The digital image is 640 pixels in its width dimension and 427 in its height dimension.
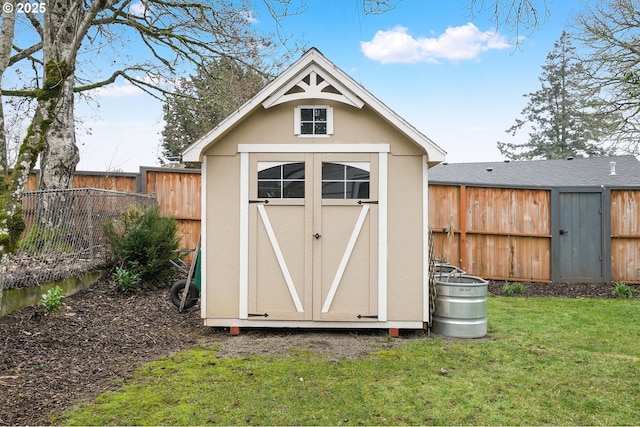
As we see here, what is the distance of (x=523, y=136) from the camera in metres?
26.9

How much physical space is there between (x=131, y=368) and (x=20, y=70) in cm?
856

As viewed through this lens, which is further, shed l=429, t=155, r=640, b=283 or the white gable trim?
shed l=429, t=155, r=640, b=283

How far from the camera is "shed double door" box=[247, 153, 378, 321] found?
18.7ft

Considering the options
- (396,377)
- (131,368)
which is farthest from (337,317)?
(131,368)

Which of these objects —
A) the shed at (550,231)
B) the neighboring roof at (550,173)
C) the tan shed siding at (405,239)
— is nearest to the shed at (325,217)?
the tan shed siding at (405,239)

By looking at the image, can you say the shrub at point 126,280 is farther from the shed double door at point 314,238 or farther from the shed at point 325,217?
the shed double door at point 314,238

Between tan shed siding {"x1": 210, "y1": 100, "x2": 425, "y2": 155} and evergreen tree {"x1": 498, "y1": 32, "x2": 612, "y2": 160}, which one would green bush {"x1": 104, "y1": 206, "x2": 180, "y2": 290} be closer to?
tan shed siding {"x1": 210, "y1": 100, "x2": 425, "y2": 155}

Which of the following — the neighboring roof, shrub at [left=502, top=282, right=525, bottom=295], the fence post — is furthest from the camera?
the neighboring roof

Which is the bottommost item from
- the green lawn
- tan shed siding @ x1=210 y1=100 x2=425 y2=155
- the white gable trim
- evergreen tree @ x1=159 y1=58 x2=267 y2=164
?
the green lawn

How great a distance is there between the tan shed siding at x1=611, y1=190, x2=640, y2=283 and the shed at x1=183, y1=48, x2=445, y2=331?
5.43 m

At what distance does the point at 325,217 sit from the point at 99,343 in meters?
2.90

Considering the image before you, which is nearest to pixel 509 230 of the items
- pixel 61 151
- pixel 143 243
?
pixel 143 243

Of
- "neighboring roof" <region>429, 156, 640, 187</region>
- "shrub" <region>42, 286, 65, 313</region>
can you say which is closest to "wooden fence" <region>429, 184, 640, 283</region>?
"neighboring roof" <region>429, 156, 640, 187</region>

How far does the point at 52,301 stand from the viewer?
18.3ft
